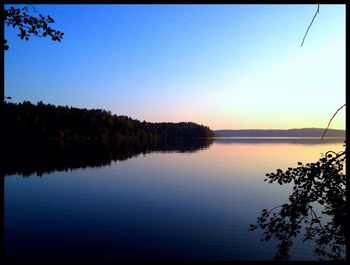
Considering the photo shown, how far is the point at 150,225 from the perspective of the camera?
19.3 m

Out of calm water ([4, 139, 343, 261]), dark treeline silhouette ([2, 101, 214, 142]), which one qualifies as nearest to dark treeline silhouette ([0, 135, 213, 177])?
calm water ([4, 139, 343, 261])

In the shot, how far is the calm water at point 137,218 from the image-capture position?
1515 cm

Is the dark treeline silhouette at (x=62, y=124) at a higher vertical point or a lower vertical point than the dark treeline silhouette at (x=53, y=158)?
higher

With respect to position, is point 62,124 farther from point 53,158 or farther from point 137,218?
point 137,218

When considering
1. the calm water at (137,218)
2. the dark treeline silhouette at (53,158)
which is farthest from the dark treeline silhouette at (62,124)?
the calm water at (137,218)

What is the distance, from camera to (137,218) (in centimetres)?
2086

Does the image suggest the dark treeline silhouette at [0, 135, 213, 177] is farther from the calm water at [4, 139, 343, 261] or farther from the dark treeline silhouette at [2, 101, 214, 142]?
the dark treeline silhouette at [2, 101, 214, 142]

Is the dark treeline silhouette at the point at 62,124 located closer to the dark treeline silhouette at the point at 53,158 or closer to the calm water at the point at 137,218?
the dark treeline silhouette at the point at 53,158

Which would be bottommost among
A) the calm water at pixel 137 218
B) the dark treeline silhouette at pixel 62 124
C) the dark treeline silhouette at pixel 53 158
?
the calm water at pixel 137 218

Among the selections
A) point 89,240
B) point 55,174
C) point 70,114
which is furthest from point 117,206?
point 70,114

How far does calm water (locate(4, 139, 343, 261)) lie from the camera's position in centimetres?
1515

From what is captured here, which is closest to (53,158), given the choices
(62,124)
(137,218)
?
(137,218)

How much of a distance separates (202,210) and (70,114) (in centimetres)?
12453
